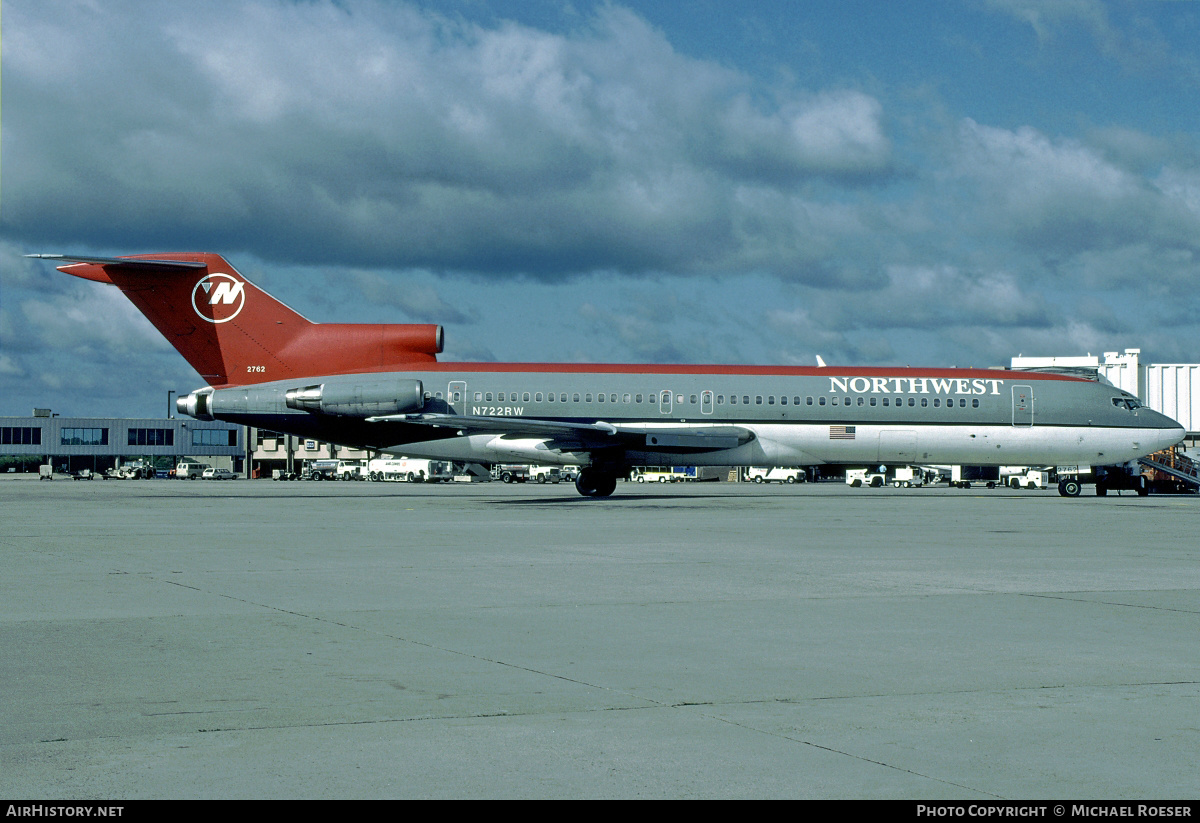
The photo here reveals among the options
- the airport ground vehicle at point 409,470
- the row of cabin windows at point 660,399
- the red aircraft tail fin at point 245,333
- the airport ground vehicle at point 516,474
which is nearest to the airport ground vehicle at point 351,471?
the airport ground vehicle at point 409,470

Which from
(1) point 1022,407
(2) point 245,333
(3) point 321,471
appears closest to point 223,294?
(2) point 245,333

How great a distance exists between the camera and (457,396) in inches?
1473

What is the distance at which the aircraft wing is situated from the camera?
33.4m

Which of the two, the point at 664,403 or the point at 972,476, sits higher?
the point at 664,403

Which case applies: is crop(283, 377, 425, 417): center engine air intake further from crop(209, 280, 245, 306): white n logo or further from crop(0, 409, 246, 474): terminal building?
crop(0, 409, 246, 474): terminal building

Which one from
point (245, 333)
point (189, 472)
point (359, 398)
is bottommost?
point (189, 472)

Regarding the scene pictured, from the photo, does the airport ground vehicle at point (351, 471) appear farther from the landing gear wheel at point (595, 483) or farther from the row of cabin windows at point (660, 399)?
the landing gear wheel at point (595, 483)

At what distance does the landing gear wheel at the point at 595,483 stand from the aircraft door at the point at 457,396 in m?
4.56

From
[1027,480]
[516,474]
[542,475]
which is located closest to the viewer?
[1027,480]

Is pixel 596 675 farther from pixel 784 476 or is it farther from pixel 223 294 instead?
pixel 784 476

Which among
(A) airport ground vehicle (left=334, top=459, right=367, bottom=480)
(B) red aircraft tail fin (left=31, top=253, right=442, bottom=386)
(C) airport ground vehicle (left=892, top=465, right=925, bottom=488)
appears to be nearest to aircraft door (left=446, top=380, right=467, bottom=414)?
(B) red aircraft tail fin (left=31, top=253, right=442, bottom=386)

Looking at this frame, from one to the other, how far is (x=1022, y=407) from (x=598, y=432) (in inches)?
599

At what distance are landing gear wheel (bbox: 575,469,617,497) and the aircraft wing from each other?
1504 mm

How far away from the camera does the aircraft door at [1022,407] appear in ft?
127
